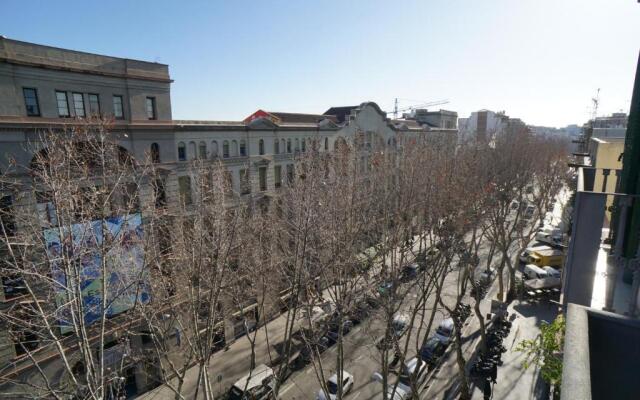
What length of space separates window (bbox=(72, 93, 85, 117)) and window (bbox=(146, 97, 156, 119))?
319cm

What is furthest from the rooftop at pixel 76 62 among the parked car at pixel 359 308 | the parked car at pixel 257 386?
the parked car at pixel 257 386

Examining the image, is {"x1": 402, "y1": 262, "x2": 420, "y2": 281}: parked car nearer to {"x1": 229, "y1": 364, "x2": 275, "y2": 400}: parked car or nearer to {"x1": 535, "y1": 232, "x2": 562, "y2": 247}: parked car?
{"x1": 229, "y1": 364, "x2": 275, "y2": 400}: parked car

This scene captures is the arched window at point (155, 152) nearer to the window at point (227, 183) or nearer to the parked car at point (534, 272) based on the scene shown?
the window at point (227, 183)

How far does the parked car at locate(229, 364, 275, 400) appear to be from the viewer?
16359 millimetres

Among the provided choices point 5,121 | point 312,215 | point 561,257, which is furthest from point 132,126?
point 561,257

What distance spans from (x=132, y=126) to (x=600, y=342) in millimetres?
19855

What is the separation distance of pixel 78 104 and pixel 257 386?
1549cm

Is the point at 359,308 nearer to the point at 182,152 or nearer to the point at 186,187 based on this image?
the point at 186,187

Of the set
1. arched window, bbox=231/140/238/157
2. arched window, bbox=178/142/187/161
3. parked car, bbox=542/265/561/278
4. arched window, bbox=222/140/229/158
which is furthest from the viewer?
parked car, bbox=542/265/561/278

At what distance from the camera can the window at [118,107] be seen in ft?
58.7

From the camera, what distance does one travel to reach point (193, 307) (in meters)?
9.40

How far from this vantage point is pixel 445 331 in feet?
68.3

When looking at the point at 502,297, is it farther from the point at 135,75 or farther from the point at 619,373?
the point at 135,75

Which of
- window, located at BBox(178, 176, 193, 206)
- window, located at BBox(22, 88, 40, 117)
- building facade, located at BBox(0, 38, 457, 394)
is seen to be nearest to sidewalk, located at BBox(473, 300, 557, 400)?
building facade, located at BBox(0, 38, 457, 394)
